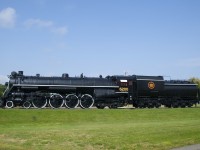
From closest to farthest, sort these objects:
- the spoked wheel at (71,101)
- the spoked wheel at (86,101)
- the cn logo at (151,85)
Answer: the spoked wheel at (71,101), the spoked wheel at (86,101), the cn logo at (151,85)

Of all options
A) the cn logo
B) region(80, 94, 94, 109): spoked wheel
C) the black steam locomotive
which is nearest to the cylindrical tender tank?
the black steam locomotive

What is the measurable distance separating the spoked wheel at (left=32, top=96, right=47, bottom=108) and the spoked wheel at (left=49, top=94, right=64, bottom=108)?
0.61m

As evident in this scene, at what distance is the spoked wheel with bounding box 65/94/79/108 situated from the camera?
124ft

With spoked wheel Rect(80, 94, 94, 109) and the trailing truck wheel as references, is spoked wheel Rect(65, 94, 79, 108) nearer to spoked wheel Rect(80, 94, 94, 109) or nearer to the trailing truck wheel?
spoked wheel Rect(80, 94, 94, 109)

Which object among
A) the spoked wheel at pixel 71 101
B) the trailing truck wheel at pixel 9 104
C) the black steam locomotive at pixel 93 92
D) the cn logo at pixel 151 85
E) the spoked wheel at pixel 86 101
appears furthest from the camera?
the cn logo at pixel 151 85

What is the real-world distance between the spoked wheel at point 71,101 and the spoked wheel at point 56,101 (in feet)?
1.85

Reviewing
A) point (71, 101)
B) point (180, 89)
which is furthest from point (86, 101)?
point (180, 89)

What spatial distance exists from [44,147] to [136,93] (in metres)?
28.1

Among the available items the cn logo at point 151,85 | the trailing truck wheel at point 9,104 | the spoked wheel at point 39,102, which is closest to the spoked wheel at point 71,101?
the spoked wheel at point 39,102

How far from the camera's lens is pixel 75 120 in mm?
29625

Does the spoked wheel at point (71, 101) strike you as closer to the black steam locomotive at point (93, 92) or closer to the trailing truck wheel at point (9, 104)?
the black steam locomotive at point (93, 92)

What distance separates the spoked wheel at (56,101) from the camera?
122ft

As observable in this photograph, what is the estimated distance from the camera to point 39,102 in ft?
120

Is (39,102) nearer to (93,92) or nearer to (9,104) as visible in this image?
(9,104)
